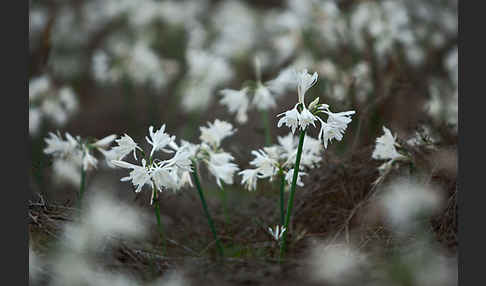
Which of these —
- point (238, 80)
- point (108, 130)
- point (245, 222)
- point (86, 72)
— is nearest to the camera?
point (245, 222)

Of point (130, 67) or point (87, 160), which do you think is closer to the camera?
point (87, 160)

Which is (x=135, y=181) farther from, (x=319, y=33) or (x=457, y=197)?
(x=319, y=33)

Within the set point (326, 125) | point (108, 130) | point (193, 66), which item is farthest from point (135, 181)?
point (108, 130)

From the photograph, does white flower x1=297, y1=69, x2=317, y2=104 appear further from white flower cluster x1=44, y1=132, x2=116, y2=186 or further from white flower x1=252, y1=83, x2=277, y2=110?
white flower cluster x1=44, y1=132, x2=116, y2=186

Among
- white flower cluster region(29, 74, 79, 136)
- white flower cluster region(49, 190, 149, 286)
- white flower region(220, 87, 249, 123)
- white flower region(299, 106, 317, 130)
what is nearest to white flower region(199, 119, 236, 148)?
white flower region(220, 87, 249, 123)

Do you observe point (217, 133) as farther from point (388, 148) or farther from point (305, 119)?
point (388, 148)

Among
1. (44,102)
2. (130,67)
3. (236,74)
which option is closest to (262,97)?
(44,102)

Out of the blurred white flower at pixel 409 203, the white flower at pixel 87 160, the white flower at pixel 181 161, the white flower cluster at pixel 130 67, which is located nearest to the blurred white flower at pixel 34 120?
the white flower cluster at pixel 130 67

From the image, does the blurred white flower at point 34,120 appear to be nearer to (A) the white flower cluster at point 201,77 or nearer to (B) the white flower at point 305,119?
(A) the white flower cluster at point 201,77

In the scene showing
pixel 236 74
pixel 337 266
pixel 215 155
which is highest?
pixel 236 74
